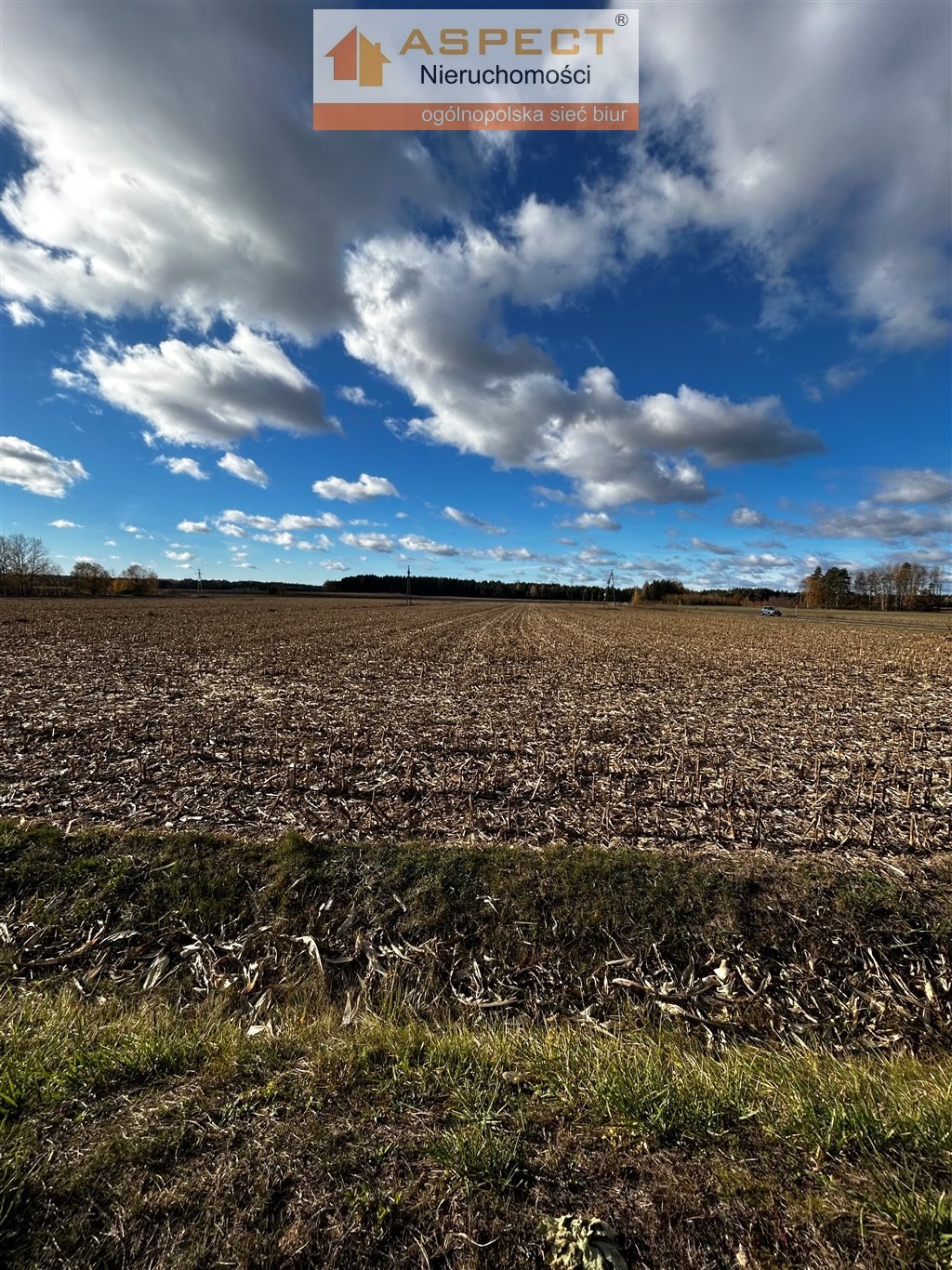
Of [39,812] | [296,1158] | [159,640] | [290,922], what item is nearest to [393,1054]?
[296,1158]

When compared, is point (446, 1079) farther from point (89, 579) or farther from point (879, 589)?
point (879, 589)

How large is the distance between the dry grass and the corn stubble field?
4.2 inches

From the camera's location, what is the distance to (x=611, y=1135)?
10.4 ft

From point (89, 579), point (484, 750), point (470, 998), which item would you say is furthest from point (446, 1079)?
point (89, 579)

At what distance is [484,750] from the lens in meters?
11.6

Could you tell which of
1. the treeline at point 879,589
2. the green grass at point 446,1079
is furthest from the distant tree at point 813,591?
the green grass at point 446,1079

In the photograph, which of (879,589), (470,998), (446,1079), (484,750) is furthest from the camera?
(879,589)

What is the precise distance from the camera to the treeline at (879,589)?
144875mm

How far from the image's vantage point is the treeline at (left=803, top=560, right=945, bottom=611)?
144875 millimetres

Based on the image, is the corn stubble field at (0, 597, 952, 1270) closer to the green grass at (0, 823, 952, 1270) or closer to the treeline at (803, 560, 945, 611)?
the green grass at (0, 823, 952, 1270)

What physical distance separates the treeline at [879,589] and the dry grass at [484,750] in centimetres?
15953

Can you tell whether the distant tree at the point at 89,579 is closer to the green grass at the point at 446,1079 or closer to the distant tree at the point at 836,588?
the green grass at the point at 446,1079

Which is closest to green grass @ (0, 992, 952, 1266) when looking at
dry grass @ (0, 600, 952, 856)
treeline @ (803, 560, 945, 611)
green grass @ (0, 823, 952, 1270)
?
green grass @ (0, 823, 952, 1270)

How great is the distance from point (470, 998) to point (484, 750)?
6.55 m
